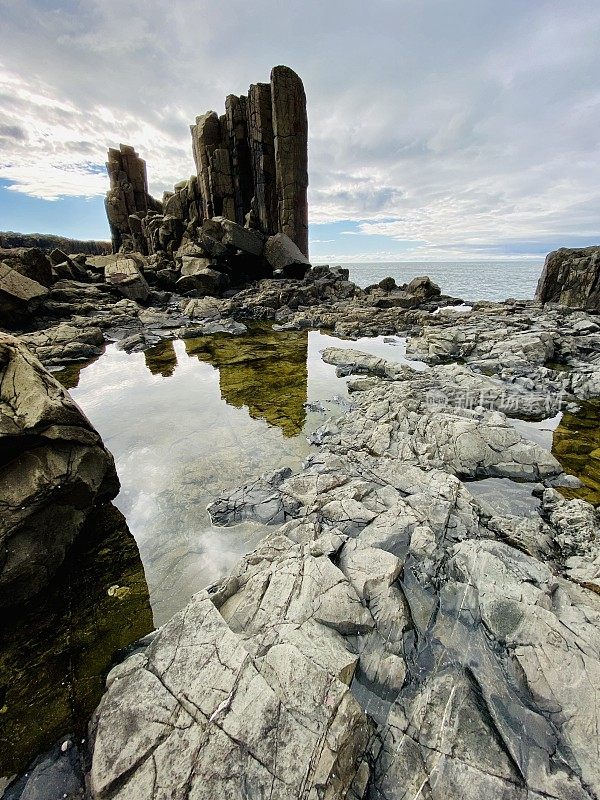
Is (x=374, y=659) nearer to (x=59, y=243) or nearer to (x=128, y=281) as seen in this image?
(x=128, y=281)

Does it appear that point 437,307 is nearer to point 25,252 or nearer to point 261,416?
point 261,416

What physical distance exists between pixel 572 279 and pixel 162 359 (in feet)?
94.1

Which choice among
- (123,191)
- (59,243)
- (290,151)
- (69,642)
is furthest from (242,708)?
(59,243)

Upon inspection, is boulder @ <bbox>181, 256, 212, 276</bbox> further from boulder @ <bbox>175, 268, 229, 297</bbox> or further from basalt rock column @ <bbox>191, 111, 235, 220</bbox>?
basalt rock column @ <bbox>191, 111, 235, 220</bbox>

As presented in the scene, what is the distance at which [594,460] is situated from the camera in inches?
321

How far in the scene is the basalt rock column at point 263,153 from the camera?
36.9 m

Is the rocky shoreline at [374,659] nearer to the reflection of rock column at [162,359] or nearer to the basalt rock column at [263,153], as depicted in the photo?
the reflection of rock column at [162,359]

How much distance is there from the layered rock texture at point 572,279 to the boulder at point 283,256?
22.4 metres

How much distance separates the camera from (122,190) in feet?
190

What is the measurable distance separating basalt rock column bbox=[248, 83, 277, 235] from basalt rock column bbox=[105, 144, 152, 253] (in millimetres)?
27964

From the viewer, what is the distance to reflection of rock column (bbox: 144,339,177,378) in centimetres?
1597

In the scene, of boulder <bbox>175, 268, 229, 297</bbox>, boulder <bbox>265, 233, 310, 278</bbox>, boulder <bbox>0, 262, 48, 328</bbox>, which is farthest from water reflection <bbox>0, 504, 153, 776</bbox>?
boulder <bbox>265, 233, 310, 278</bbox>

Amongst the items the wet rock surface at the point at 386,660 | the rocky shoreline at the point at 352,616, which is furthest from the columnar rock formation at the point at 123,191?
the wet rock surface at the point at 386,660

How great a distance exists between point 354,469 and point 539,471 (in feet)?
13.0
